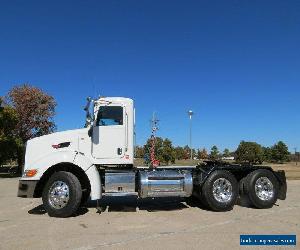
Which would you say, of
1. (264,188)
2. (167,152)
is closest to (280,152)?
(167,152)

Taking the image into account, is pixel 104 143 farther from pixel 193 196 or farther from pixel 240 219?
pixel 240 219

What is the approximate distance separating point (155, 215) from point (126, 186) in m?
1.17

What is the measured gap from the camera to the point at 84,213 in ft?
36.8

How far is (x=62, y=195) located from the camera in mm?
10789

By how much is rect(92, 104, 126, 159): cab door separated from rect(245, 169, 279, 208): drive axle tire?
148 inches

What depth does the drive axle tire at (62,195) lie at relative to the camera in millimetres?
10586

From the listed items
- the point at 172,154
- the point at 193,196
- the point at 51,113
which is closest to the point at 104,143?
the point at 193,196

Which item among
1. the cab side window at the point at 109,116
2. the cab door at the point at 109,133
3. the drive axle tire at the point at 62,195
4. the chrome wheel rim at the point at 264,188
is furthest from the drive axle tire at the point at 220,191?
the drive axle tire at the point at 62,195

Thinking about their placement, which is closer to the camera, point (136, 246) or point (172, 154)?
point (136, 246)

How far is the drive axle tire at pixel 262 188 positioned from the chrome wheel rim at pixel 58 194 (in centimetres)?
506

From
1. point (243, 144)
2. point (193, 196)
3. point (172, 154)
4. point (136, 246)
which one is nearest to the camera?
point (136, 246)

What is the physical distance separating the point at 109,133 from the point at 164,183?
2.02 metres

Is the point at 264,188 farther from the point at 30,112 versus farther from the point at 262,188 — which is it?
the point at 30,112

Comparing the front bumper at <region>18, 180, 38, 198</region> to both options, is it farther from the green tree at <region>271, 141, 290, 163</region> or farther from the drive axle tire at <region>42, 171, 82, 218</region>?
the green tree at <region>271, 141, 290, 163</region>
